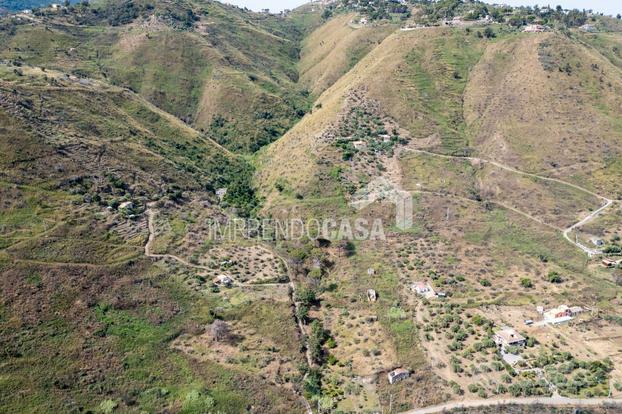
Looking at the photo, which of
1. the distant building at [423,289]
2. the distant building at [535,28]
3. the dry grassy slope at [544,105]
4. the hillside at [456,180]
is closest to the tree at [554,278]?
the hillside at [456,180]

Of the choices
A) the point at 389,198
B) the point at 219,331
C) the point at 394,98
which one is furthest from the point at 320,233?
the point at 394,98

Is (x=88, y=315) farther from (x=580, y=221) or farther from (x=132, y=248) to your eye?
(x=580, y=221)

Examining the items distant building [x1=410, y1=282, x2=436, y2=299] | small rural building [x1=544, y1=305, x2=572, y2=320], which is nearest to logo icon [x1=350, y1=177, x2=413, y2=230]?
distant building [x1=410, y1=282, x2=436, y2=299]

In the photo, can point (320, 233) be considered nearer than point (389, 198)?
Yes

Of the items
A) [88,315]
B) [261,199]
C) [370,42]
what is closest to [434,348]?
[88,315]

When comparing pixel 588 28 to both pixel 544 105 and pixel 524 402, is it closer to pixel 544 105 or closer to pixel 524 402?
pixel 544 105

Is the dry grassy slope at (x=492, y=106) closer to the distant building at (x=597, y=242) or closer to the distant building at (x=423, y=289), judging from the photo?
the distant building at (x=597, y=242)
